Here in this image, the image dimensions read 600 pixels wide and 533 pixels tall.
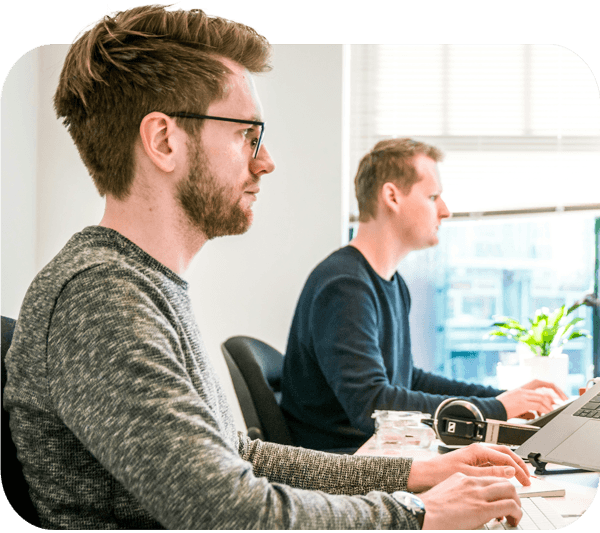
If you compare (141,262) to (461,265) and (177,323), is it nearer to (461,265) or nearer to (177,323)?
(177,323)

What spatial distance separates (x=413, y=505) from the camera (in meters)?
0.67

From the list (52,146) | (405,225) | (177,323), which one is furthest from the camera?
(52,146)

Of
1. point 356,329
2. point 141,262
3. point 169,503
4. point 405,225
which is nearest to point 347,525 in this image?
point 169,503

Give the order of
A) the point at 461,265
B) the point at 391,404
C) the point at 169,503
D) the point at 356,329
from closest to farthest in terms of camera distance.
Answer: the point at 169,503 → the point at 391,404 → the point at 356,329 → the point at 461,265

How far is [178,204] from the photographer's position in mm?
844

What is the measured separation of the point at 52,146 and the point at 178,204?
4.34ft

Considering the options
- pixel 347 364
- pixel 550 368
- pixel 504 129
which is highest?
pixel 504 129

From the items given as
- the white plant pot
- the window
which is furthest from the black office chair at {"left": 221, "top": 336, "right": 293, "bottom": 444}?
the window

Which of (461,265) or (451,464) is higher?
(461,265)

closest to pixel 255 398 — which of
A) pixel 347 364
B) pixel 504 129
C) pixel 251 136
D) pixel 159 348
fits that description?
pixel 347 364

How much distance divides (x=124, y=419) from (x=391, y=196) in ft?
4.34

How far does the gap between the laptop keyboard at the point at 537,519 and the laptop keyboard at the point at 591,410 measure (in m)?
0.28

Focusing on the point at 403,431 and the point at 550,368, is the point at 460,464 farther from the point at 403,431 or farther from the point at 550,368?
the point at 550,368

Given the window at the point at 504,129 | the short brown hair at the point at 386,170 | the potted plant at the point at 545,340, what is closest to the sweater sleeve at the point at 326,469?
the short brown hair at the point at 386,170
